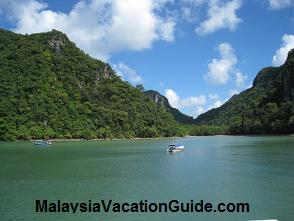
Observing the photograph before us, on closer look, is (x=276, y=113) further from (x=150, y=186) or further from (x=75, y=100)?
(x=150, y=186)

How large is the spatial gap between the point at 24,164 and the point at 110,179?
1575cm

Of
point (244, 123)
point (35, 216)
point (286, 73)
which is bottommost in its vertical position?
point (35, 216)

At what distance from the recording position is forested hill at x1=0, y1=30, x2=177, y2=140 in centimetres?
11938

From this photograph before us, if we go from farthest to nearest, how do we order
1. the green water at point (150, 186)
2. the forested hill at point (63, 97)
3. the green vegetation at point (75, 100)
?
the green vegetation at point (75, 100) → the forested hill at point (63, 97) → the green water at point (150, 186)

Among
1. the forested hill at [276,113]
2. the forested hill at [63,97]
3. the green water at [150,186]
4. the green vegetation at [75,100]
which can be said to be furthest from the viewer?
the forested hill at [276,113]

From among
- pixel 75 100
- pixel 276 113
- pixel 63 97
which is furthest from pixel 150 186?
pixel 276 113

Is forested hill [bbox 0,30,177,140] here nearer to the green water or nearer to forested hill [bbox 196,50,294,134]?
forested hill [bbox 196,50,294,134]

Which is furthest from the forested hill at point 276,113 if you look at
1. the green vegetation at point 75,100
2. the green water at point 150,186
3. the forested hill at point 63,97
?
the green water at point 150,186

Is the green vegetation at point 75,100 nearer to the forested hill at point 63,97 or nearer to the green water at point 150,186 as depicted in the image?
the forested hill at point 63,97

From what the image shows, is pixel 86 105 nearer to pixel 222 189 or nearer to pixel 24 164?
pixel 24 164

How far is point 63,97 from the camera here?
135m

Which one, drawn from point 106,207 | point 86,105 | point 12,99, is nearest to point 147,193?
point 106,207

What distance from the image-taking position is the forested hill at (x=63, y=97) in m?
119

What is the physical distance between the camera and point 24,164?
148 feet
